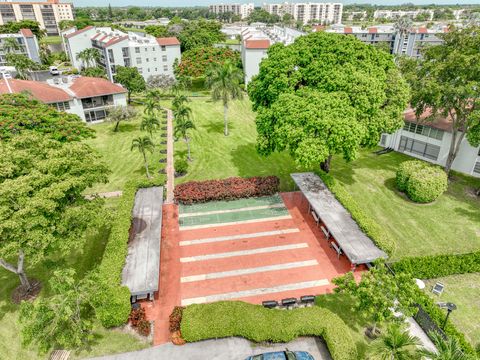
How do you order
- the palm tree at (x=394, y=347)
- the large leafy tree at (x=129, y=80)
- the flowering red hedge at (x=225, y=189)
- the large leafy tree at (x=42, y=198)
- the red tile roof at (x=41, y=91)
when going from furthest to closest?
the large leafy tree at (x=129, y=80) < the red tile roof at (x=41, y=91) < the flowering red hedge at (x=225, y=189) < the large leafy tree at (x=42, y=198) < the palm tree at (x=394, y=347)

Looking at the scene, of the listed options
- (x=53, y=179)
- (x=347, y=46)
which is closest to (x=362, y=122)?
(x=347, y=46)

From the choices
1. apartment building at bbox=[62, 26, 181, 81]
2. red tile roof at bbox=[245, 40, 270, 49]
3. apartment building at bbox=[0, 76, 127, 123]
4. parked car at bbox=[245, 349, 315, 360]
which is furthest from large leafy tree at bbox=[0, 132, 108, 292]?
apartment building at bbox=[62, 26, 181, 81]

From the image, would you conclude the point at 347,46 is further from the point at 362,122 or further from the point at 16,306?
the point at 16,306

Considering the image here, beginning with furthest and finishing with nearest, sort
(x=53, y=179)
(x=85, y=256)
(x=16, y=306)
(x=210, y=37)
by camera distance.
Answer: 1. (x=210, y=37)
2. (x=85, y=256)
3. (x=16, y=306)
4. (x=53, y=179)

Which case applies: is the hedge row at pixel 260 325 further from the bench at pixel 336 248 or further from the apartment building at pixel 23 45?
the apartment building at pixel 23 45

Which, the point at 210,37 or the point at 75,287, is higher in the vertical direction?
the point at 210,37

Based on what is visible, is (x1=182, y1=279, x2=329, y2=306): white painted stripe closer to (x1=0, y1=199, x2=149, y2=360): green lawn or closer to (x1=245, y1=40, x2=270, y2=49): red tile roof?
(x1=0, y1=199, x2=149, y2=360): green lawn

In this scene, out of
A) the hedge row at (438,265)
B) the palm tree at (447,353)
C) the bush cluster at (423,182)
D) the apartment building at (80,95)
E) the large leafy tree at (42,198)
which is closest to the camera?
the palm tree at (447,353)

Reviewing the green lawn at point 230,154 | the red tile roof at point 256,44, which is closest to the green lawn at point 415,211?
the green lawn at point 230,154
